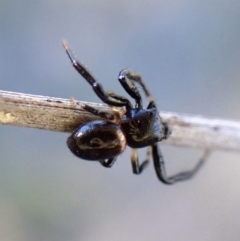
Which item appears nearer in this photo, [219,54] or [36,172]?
[36,172]

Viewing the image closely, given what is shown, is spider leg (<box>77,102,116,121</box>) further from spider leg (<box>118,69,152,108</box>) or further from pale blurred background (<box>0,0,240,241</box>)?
pale blurred background (<box>0,0,240,241</box>)

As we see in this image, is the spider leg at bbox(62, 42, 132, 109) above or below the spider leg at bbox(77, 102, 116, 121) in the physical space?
above

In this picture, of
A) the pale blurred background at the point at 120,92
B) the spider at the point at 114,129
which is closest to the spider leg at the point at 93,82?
the spider at the point at 114,129

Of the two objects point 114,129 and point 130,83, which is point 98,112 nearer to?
point 114,129

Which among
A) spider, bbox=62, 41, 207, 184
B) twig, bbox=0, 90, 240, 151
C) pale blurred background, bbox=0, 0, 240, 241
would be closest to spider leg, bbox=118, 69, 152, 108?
spider, bbox=62, 41, 207, 184

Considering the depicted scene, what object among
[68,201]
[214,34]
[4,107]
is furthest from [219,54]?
[4,107]

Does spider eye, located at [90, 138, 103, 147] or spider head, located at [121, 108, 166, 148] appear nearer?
spider eye, located at [90, 138, 103, 147]

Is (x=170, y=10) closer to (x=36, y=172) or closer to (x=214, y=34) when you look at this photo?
(x=214, y=34)
